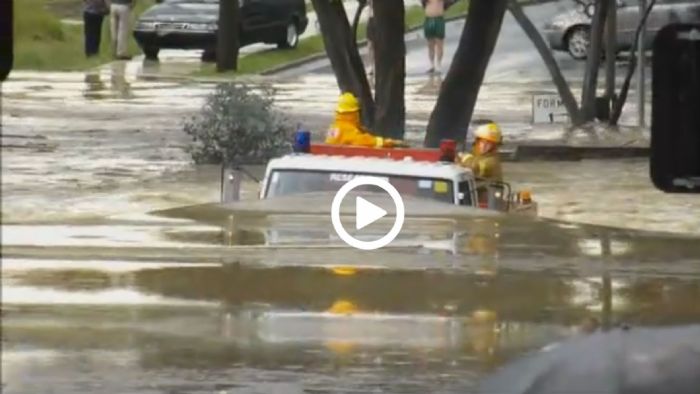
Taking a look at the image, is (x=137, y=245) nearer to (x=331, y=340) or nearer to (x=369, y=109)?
(x=331, y=340)

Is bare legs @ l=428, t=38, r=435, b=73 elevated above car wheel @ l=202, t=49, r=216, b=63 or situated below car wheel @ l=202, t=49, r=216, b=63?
above

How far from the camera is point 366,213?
28.9 ft

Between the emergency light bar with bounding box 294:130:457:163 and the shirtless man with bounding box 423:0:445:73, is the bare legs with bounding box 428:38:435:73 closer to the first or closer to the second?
the shirtless man with bounding box 423:0:445:73

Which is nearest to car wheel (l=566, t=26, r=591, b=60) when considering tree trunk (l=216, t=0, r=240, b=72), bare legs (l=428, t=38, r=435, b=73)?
bare legs (l=428, t=38, r=435, b=73)

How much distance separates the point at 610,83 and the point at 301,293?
49.5 feet

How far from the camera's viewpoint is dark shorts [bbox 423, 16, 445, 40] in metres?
26.7

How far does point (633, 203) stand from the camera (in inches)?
608

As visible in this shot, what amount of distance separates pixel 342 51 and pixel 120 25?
1000 cm

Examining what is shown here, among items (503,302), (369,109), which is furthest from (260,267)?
(369,109)

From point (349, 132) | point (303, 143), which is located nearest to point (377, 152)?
point (303, 143)

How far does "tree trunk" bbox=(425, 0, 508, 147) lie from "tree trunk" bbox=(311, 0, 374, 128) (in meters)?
0.73

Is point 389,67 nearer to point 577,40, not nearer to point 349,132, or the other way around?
point 349,132

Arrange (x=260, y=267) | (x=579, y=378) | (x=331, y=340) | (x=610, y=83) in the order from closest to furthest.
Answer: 1. (x=579, y=378)
2. (x=331, y=340)
3. (x=260, y=267)
4. (x=610, y=83)

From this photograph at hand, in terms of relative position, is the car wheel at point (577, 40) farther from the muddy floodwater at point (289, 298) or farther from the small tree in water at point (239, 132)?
the muddy floodwater at point (289, 298)
